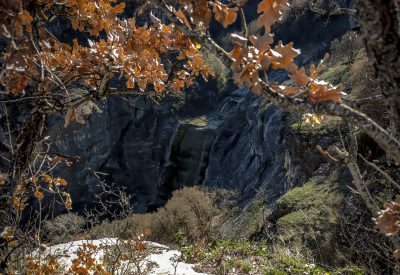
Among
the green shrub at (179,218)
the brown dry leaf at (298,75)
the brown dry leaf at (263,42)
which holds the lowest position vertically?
the green shrub at (179,218)

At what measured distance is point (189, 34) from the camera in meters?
1.23

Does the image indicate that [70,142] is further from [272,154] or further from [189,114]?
[272,154]

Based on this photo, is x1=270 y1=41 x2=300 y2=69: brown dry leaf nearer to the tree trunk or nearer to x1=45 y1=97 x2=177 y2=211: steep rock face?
the tree trunk

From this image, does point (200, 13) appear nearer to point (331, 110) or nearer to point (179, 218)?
point (331, 110)

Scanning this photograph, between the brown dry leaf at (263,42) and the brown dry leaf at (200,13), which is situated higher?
the brown dry leaf at (200,13)

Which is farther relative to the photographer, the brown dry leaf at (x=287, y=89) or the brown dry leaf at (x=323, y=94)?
the brown dry leaf at (x=287, y=89)

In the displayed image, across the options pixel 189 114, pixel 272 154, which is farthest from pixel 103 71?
pixel 189 114

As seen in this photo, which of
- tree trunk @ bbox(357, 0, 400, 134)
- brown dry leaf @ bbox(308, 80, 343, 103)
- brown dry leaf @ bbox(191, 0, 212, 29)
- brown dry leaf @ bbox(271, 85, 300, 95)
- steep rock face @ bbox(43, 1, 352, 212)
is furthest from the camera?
steep rock face @ bbox(43, 1, 352, 212)

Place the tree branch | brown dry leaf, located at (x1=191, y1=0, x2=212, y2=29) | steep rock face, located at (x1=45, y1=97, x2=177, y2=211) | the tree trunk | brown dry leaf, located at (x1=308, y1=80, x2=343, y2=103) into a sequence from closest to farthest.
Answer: the tree trunk → the tree branch → brown dry leaf, located at (x1=308, y1=80, x2=343, y2=103) → brown dry leaf, located at (x1=191, y1=0, x2=212, y2=29) → steep rock face, located at (x1=45, y1=97, x2=177, y2=211)

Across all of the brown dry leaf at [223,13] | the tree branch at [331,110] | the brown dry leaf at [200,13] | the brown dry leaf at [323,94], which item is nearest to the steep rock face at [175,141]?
the brown dry leaf at [223,13]

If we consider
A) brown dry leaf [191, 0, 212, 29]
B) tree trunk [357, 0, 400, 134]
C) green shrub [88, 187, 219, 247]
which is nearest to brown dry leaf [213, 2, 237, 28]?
brown dry leaf [191, 0, 212, 29]

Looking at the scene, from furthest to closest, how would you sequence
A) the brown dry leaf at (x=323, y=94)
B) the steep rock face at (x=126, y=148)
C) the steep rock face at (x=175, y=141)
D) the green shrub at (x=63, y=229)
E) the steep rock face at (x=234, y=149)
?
the steep rock face at (x=126, y=148), the steep rock face at (x=175, y=141), the steep rock face at (x=234, y=149), the green shrub at (x=63, y=229), the brown dry leaf at (x=323, y=94)

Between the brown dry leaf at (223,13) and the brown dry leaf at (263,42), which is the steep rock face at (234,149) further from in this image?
the brown dry leaf at (263,42)

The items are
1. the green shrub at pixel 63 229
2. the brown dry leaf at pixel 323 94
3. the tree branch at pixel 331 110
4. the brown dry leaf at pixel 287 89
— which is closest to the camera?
the tree branch at pixel 331 110
